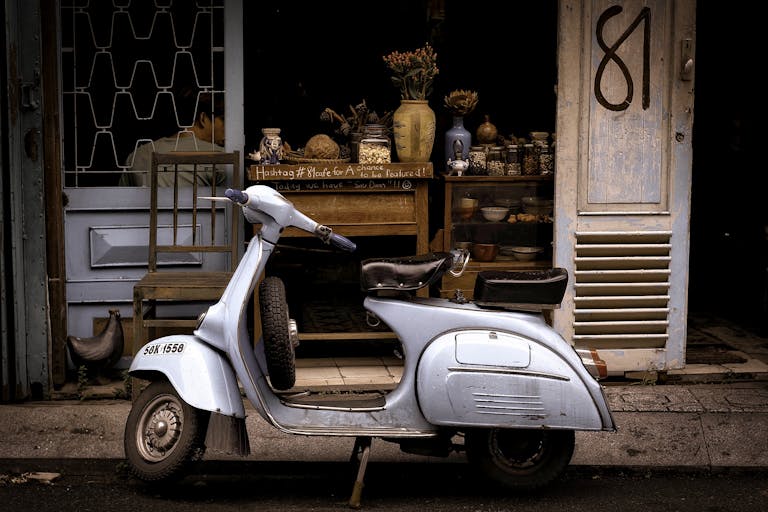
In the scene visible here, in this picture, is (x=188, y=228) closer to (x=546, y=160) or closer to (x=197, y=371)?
(x=197, y=371)

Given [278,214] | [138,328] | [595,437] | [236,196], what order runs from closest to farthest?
1. [236,196]
2. [278,214]
3. [595,437]
4. [138,328]

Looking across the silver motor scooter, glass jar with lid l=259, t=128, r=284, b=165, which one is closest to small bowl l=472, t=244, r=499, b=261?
glass jar with lid l=259, t=128, r=284, b=165

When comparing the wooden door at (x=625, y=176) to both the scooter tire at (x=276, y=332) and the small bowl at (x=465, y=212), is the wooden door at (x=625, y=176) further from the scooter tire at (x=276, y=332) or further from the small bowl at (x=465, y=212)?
the scooter tire at (x=276, y=332)

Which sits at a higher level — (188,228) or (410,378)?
(188,228)

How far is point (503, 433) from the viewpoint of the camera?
A: 5000 millimetres

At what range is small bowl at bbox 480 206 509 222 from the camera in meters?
7.29

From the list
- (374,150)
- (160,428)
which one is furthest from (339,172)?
(160,428)

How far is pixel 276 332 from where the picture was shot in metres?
4.83

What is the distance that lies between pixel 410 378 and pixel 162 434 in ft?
3.78

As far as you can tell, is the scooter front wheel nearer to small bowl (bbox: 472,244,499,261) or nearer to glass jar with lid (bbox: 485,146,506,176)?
small bowl (bbox: 472,244,499,261)

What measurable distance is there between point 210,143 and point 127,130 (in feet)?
1.71

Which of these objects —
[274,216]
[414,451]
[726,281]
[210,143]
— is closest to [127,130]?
[210,143]

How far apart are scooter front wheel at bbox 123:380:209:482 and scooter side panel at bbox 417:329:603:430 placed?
1.06 metres

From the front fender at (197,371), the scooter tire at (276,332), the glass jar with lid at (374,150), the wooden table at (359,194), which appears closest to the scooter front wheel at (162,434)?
the front fender at (197,371)
